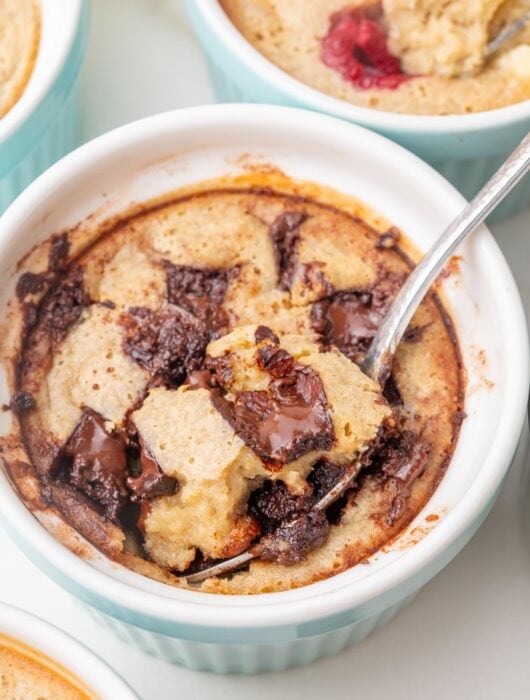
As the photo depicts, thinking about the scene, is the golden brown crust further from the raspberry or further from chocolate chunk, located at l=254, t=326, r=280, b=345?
chocolate chunk, located at l=254, t=326, r=280, b=345

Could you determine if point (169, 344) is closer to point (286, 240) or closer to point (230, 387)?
point (230, 387)

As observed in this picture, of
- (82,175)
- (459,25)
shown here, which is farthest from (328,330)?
(459,25)

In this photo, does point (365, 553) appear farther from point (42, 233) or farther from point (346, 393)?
point (42, 233)

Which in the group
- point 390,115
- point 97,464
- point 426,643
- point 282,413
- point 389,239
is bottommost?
point 426,643

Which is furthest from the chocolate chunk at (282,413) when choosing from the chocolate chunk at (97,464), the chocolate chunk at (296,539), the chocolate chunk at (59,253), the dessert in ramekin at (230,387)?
the chocolate chunk at (59,253)

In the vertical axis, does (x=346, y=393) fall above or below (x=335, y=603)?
above

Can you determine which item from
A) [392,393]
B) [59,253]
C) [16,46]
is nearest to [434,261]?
[392,393]
